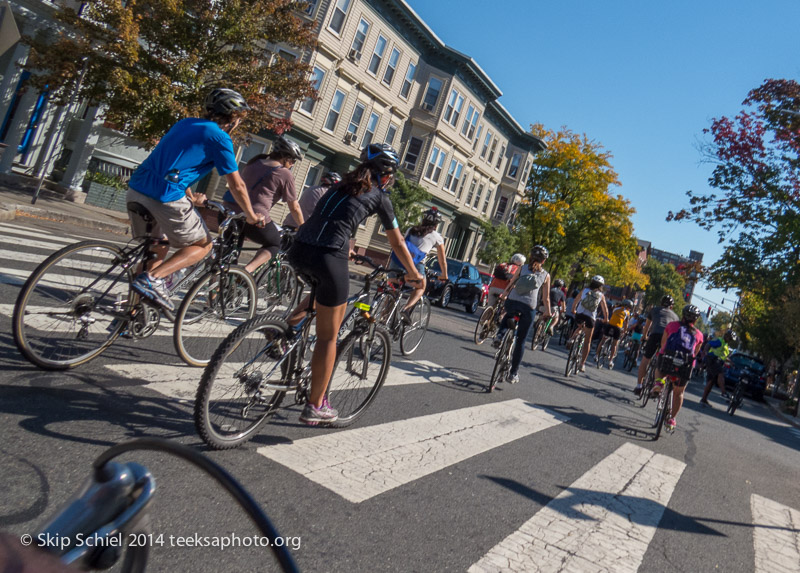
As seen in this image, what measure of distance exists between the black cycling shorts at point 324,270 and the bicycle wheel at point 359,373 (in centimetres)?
71

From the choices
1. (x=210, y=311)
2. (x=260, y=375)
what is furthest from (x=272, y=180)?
(x=260, y=375)

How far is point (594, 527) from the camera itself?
411cm

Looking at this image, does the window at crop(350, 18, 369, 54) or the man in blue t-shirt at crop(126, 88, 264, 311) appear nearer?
the man in blue t-shirt at crop(126, 88, 264, 311)

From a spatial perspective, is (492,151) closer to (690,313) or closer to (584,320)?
(584,320)

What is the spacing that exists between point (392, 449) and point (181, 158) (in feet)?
8.40

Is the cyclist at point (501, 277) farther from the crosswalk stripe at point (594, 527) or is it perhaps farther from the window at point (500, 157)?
the window at point (500, 157)

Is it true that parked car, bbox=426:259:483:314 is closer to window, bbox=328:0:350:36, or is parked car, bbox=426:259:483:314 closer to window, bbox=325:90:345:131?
window, bbox=325:90:345:131

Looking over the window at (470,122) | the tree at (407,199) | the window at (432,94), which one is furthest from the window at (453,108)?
the tree at (407,199)

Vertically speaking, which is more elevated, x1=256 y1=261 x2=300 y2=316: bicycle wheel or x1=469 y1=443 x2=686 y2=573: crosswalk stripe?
x1=256 y1=261 x2=300 y2=316: bicycle wheel

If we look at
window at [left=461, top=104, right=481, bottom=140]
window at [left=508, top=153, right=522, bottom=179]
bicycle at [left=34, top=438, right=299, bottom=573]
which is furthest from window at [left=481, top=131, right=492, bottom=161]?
bicycle at [left=34, top=438, right=299, bottom=573]

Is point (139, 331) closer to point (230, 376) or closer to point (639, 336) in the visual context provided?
point (230, 376)

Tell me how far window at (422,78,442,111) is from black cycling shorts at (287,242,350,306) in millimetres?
32313

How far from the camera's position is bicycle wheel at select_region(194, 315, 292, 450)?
349 centimetres

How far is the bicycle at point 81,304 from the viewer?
3.92m
